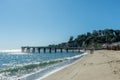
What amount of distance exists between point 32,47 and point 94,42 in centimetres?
4510

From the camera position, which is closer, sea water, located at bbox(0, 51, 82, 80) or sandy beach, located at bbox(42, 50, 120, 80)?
sandy beach, located at bbox(42, 50, 120, 80)

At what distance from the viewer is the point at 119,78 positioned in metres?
13.0

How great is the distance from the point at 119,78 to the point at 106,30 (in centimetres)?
18626

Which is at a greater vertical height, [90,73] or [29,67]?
[90,73]

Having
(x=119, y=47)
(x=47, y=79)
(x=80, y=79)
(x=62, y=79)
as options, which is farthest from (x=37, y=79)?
(x=119, y=47)

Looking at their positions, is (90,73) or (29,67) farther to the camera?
(29,67)

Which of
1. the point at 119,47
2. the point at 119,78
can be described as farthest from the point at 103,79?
the point at 119,47

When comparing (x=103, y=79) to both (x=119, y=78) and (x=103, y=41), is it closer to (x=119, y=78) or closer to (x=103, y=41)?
(x=119, y=78)

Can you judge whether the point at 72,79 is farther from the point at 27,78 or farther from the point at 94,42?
the point at 94,42

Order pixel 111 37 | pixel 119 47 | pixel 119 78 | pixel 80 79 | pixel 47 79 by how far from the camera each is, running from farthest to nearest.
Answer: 1. pixel 111 37
2. pixel 119 47
3. pixel 47 79
4. pixel 80 79
5. pixel 119 78

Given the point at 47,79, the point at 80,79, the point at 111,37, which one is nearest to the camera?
the point at 80,79

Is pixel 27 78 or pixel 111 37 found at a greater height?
pixel 111 37

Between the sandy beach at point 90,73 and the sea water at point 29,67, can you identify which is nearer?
the sandy beach at point 90,73

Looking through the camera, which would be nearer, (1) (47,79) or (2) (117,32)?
(1) (47,79)
